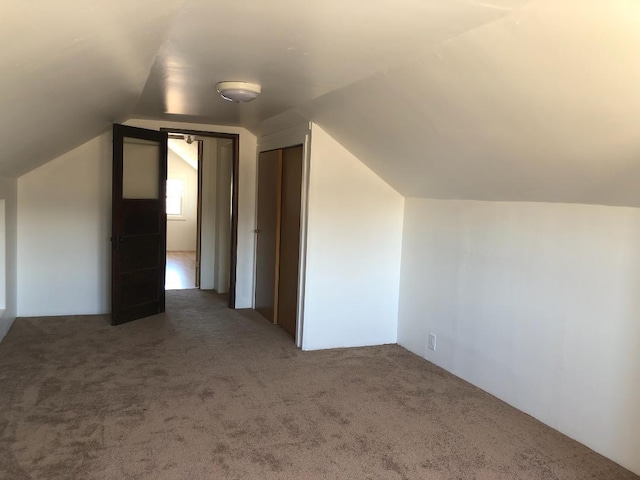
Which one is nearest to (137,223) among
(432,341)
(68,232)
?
(68,232)

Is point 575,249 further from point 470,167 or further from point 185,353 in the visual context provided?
point 185,353

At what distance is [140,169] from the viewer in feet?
16.4

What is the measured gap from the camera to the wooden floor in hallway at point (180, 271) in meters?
7.00

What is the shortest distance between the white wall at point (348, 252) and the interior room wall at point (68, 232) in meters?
1.91

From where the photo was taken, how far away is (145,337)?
4387 mm

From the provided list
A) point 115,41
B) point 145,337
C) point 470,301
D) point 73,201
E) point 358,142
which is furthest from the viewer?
point 73,201

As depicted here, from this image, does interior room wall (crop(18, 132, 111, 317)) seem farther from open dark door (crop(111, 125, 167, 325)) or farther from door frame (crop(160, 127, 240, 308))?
door frame (crop(160, 127, 240, 308))

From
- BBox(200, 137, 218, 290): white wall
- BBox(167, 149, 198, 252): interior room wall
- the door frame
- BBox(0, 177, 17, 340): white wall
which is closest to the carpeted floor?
BBox(0, 177, 17, 340): white wall

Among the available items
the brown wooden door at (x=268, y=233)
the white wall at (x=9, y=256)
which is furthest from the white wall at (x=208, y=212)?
the white wall at (x=9, y=256)

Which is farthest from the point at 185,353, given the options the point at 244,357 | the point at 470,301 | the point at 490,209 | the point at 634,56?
the point at 634,56

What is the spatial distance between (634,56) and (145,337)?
13.1ft

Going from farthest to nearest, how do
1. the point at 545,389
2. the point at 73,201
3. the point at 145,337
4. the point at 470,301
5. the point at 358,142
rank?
the point at 73,201, the point at 145,337, the point at 358,142, the point at 470,301, the point at 545,389

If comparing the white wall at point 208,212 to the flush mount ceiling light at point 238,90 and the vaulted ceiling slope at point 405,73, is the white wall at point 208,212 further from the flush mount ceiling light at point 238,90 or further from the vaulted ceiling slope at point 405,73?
the flush mount ceiling light at point 238,90

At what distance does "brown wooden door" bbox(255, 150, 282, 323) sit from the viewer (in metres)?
5.00
